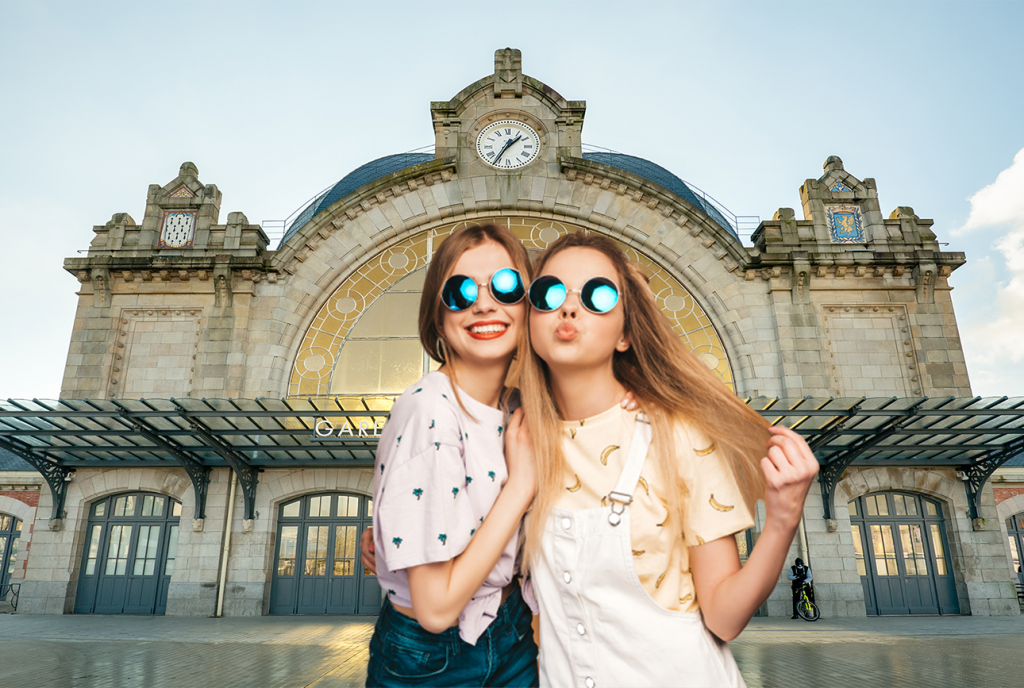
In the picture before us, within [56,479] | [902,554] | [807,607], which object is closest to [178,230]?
[56,479]

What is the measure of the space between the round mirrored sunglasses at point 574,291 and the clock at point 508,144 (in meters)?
16.0

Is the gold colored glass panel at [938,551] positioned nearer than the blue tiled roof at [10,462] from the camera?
Yes

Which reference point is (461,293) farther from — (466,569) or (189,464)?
(189,464)

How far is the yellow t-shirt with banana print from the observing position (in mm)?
1716

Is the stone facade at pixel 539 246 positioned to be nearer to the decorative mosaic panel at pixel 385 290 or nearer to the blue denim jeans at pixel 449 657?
the decorative mosaic panel at pixel 385 290

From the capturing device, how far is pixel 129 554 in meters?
15.5

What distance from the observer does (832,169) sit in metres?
18.1

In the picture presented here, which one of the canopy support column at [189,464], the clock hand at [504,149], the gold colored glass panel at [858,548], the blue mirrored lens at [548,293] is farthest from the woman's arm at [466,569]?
the clock hand at [504,149]

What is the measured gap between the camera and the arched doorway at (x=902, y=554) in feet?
49.0

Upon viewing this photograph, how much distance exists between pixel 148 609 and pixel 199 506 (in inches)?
123

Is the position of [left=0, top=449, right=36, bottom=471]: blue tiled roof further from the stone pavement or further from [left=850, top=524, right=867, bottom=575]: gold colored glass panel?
[left=850, top=524, right=867, bottom=575]: gold colored glass panel

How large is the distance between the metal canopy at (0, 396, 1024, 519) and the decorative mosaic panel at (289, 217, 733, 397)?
1384 millimetres

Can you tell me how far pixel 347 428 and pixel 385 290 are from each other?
438cm

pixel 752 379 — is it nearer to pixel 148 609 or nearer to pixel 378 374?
pixel 378 374
